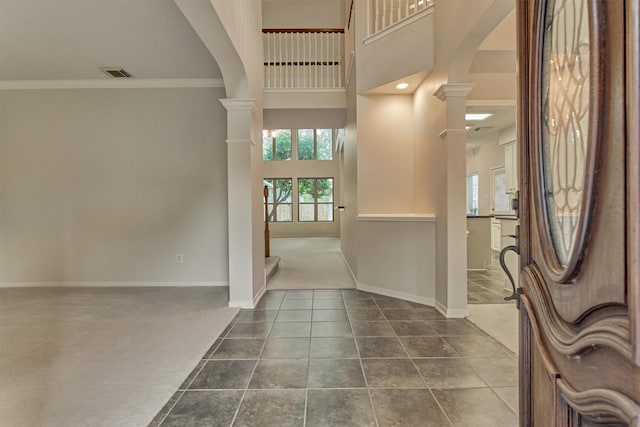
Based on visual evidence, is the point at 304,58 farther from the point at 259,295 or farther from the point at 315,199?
the point at 315,199

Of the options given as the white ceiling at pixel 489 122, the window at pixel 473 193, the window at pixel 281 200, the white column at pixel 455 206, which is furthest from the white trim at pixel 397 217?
the window at pixel 281 200

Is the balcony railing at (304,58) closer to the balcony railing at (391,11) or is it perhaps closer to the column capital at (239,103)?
the balcony railing at (391,11)

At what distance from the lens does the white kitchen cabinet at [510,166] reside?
5.86 meters

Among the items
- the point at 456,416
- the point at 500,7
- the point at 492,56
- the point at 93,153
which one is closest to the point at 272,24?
the point at 93,153

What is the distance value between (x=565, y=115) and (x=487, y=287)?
3.89m

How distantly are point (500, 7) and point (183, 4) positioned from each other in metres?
2.19

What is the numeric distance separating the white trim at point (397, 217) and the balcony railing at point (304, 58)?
8.09 ft

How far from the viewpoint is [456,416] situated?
1.58m

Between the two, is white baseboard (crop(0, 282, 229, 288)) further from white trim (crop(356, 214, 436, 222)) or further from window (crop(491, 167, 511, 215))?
window (crop(491, 167, 511, 215))

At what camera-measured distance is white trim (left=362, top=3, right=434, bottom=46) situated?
10.6 ft

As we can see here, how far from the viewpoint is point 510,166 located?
598 centimetres

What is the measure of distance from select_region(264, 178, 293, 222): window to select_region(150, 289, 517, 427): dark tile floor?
27.6 feet

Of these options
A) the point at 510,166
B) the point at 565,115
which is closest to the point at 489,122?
the point at 510,166

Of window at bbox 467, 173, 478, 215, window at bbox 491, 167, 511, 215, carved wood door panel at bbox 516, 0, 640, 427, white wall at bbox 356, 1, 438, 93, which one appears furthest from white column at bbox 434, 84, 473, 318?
window at bbox 467, 173, 478, 215
